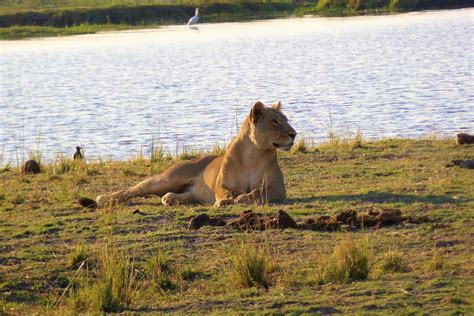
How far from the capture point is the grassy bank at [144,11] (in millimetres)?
56625

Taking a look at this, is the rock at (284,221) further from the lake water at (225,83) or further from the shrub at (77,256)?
the lake water at (225,83)

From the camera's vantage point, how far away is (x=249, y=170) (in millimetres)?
11047

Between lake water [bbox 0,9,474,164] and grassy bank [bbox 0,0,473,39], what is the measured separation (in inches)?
67.3

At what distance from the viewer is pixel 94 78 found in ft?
125

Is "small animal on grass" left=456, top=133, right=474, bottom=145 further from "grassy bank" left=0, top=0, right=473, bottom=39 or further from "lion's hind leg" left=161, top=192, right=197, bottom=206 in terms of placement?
"grassy bank" left=0, top=0, right=473, bottom=39

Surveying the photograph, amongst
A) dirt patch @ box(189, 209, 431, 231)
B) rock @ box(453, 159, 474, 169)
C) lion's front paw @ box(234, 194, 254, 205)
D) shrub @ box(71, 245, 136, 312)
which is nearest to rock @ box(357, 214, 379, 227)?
dirt patch @ box(189, 209, 431, 231)

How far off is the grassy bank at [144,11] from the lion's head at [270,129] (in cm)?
4479

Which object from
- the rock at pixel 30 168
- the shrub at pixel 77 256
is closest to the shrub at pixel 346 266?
the shrub at pixel 77 256

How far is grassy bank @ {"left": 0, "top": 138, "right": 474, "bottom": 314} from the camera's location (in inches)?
275

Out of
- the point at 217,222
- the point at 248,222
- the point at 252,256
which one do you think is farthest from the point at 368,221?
the point at 252,256

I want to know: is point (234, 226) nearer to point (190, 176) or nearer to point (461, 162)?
point (190, 176)

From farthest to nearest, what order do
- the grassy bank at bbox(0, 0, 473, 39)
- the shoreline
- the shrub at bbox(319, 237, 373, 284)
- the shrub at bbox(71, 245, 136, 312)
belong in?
the grassy bank at bbox(0, 0, 473, 39), the shoreline, the shrub at bbox(319, 237, 373, 284), the shrub at bbox(71, 245, 136, 312)

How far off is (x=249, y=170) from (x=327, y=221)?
209 centimetres

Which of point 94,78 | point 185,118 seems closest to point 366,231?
point 185,118
